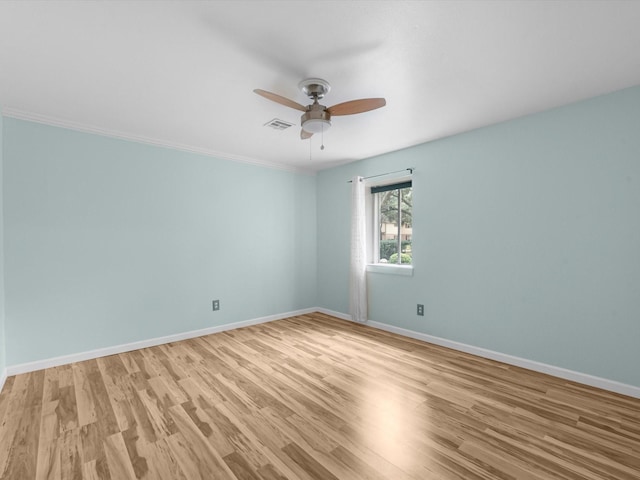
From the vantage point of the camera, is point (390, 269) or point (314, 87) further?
point (390, 269)

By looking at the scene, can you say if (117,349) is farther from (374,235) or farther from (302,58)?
(374,235)

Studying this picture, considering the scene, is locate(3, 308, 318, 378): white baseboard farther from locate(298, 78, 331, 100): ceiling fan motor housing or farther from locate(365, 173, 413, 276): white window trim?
locate(298, 78, 331, 100): ceiling fan motor housing

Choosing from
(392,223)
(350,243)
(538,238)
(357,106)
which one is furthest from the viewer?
Result: (350,243)

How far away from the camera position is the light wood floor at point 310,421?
63.6 inches

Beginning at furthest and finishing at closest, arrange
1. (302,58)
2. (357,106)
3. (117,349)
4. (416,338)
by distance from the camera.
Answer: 1. (416,338)
2. (117,349)
3. (357,106)
4. (302,58)

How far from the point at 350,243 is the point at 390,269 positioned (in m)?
0.81

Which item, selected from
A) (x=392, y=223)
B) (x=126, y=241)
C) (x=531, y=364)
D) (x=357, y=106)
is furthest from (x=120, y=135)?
(x=531, y=364)

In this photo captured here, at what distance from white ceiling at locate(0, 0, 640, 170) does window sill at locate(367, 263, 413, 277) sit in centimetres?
181

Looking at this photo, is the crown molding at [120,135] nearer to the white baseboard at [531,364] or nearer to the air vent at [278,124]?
the air vent at [278,124]

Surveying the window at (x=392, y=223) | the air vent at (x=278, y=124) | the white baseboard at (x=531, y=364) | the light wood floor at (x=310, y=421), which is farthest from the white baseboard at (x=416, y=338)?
the air vent at (x=278, y=124)

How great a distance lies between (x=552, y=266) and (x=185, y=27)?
3420mm

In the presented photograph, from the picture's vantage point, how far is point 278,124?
3.04 m

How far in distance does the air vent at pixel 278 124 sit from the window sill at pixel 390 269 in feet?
7.45

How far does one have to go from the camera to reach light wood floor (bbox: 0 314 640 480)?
1.62m
